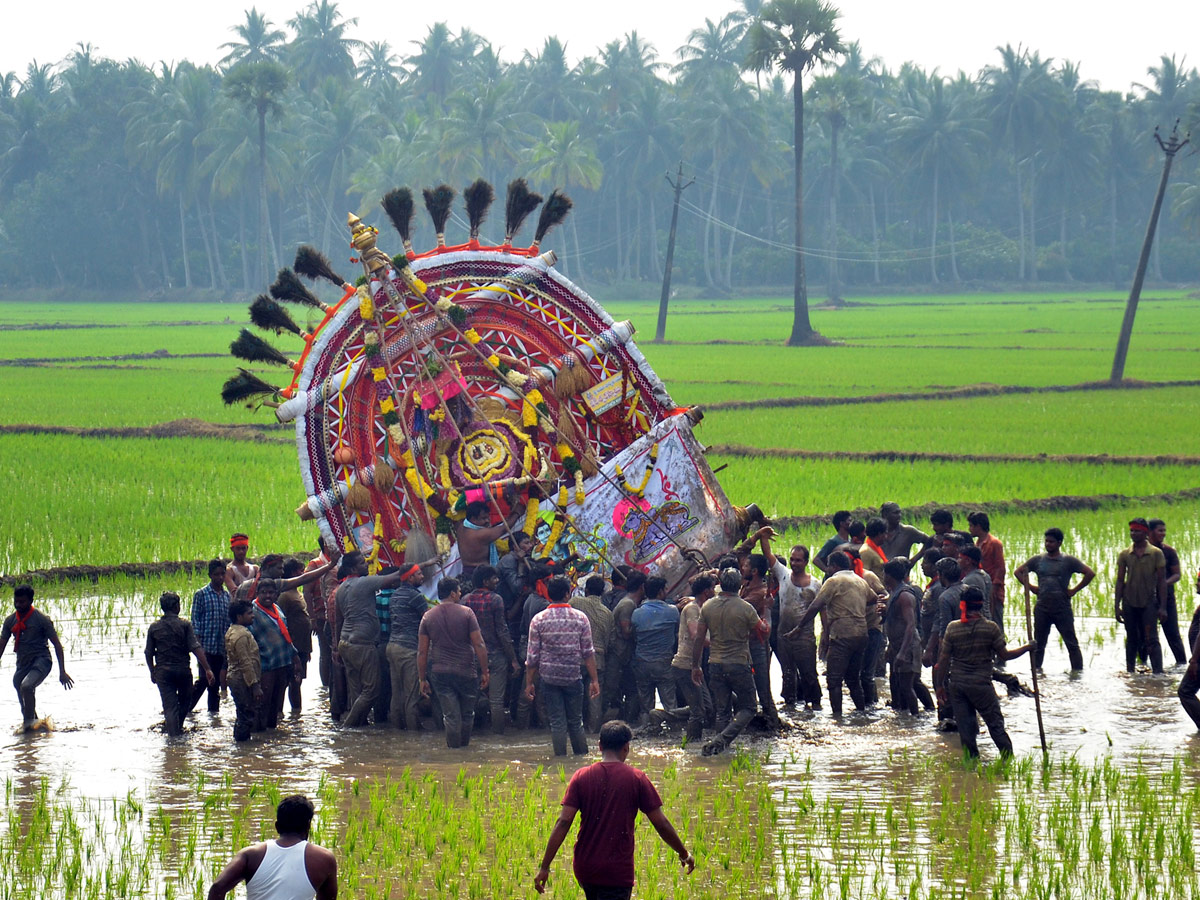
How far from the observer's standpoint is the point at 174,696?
35.1ft

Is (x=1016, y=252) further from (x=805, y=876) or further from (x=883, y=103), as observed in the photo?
(x=805, y=876)

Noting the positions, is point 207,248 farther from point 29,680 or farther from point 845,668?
point 845,668

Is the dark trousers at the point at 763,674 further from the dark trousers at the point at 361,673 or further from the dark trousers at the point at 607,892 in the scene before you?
the dark trousers at the point at 607,892

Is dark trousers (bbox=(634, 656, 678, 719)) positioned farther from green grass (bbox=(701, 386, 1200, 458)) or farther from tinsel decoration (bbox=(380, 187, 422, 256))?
green grass (bbox=(701, 386, 1200, 458))

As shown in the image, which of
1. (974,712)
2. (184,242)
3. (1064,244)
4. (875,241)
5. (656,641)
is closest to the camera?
(974,712)

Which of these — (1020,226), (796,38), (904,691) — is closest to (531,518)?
(904,691)

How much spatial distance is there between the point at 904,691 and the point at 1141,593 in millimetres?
2336

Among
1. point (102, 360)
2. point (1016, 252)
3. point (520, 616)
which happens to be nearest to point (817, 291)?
point (1016, 252)

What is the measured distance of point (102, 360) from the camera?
43531mm

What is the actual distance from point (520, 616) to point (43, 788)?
3440 mm

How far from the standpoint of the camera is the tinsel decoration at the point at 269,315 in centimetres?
1135

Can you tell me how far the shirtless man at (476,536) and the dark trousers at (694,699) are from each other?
1.87 m

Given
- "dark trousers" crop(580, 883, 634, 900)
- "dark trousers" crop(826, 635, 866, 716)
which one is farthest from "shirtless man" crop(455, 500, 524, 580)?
"dark trousers" crop(580, 883, 634, 900)

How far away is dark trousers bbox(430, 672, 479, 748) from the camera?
10.3 meters
